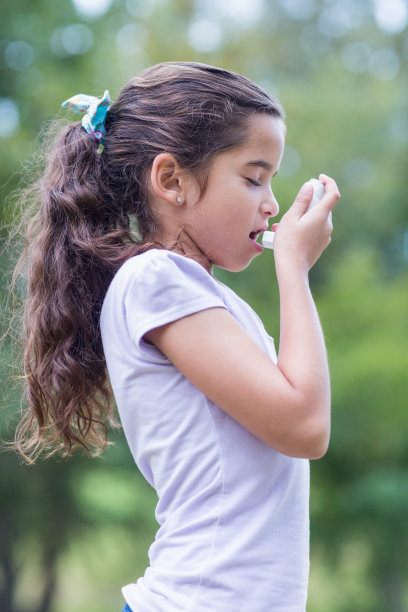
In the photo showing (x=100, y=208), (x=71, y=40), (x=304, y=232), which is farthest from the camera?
(x=71, y=40)

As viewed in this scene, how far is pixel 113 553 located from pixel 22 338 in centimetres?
575

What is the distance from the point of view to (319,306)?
5.96 m

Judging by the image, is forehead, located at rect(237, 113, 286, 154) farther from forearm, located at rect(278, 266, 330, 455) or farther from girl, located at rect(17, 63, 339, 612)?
forearm, located at rect(278, 266, 330, 455)

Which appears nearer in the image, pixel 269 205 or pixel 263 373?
pixel 263 373

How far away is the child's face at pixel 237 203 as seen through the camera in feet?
3.38

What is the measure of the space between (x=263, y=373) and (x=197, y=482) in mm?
152

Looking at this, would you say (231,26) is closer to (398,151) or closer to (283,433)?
(398,151)

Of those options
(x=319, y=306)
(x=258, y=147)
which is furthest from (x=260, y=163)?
(x=319, y=306)

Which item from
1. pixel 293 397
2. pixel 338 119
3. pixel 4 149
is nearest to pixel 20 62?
pixel 4 149

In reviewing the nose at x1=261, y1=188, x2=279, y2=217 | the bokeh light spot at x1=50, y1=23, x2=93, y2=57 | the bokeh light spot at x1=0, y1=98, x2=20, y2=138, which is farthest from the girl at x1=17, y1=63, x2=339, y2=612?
the bokeh light spot at x1=50, y1=23, x2=93, y2=57

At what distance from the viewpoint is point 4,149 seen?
4930 mm

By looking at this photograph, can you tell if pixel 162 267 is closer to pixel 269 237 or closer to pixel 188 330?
pixel 188 330

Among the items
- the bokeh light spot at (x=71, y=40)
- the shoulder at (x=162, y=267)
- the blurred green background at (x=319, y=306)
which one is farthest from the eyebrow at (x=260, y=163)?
the bokeh light spot at (x=71, y=40)

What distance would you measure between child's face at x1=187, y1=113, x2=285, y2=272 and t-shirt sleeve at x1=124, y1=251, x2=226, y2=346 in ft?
0.37
